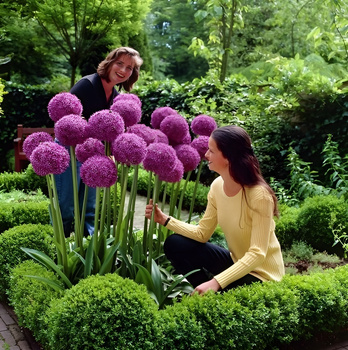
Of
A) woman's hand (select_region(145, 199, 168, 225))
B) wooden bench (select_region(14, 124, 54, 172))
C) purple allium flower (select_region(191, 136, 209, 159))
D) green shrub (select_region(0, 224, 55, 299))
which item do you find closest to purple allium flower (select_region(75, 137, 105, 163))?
woman's hand (select_region(145, 199, 168, 225))

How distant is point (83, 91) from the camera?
4.09 m

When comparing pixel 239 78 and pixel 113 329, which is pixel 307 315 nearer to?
pixel 113 329

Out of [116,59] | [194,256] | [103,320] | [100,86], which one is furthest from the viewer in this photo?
[100,86]

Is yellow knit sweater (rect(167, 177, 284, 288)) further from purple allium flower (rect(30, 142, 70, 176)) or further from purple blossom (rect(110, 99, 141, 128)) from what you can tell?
purple allium flower (rect(30, 142, 70, 176))

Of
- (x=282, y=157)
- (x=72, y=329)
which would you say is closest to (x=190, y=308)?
(x=72, y=329)

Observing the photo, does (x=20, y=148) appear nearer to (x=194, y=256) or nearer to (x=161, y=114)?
(x=161, y=114)

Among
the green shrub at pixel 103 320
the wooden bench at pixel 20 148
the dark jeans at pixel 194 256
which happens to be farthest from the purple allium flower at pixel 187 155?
the wooden bench at pixel 20 148

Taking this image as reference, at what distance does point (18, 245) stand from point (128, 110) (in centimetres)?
147

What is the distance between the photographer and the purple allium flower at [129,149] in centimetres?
272

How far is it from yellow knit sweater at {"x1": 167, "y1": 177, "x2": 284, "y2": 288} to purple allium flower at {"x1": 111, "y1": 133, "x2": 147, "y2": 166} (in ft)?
2.26

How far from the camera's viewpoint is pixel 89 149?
9.41 feet

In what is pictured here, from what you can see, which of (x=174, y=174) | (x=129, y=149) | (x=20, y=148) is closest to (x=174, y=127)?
(x=174, y=174)

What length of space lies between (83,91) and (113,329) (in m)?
2.22

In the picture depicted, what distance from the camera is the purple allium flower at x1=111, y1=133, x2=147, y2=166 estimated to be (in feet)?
8.91
